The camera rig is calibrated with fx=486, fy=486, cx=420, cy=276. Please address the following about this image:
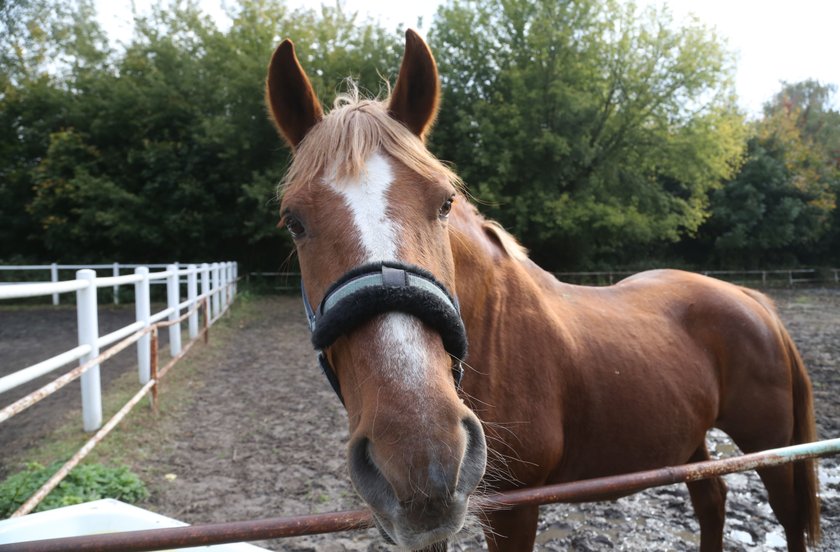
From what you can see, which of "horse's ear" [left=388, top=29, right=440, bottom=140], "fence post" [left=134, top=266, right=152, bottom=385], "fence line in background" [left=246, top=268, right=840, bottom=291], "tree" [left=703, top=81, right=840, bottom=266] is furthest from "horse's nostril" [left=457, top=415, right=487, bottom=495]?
"tree" [left=703, top=81, right=840, bottom=266]

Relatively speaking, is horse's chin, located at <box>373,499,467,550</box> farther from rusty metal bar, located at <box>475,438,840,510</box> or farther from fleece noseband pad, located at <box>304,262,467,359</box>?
fleece noseband pad, located at <box>304,262,467,359</box>

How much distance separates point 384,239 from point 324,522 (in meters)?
0.74

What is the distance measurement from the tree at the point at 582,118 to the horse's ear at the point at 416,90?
53.0 ft

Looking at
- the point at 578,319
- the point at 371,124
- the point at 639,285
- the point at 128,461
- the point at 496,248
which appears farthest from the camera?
the point at 128,461

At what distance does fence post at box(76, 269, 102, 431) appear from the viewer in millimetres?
3898

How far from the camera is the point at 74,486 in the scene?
333 cm

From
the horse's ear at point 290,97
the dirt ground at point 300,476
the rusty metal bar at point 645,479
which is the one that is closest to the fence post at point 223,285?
the dirt ground at point 300,476

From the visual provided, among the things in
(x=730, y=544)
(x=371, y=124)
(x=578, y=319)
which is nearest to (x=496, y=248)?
(x=578, y=319)

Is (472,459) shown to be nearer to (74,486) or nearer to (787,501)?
(787,501)

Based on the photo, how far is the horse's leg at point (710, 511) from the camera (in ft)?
9.28

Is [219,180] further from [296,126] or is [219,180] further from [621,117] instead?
[296,126]

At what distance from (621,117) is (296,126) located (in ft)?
66.7

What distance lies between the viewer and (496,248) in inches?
89.0

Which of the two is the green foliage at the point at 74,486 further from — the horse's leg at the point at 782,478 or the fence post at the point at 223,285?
the fence post at the point at 223,285
